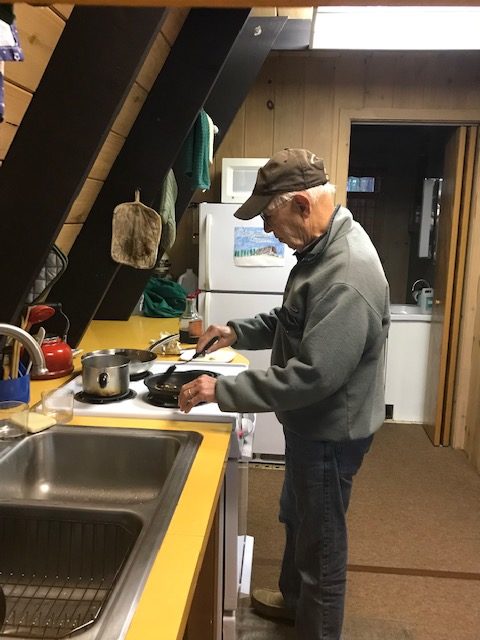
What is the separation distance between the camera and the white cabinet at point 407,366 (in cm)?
411

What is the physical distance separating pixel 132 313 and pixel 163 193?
0.91m

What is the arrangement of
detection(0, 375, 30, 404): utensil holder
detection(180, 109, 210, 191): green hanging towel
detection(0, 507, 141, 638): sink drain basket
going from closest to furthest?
detection(0, 507, 141, 638): sink drain basket
detection(0, 375, 30, 404): utensil holder
detection(180, 109, 210, 191): green hanging towel

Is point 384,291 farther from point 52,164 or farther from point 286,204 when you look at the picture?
point 52,164

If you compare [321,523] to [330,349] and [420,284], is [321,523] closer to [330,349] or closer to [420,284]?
[330,349]

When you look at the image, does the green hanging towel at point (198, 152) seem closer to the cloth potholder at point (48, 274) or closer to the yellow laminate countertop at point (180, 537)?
the cloth potholder at point (48, 274)

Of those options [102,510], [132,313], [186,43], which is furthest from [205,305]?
[102,510]

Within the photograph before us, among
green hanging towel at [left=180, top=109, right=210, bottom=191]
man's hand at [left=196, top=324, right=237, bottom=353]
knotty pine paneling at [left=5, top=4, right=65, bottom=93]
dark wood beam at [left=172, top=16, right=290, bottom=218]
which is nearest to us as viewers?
knotty pine paneling at [left=5, top=4, right=65, bottom=93]

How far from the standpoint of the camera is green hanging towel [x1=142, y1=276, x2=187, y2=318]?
11.2 ft

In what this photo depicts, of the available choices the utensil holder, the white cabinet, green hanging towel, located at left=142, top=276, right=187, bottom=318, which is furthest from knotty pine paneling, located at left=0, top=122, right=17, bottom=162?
the white cabinet

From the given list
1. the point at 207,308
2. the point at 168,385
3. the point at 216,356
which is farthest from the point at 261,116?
the point at 168,385

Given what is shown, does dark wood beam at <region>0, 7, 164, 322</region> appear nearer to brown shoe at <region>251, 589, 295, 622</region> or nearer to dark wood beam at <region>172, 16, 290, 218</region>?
dark wood beam at <region>172, 16, 290, 218</region>

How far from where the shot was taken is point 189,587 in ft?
3.13

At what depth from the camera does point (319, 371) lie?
→ 1.49m

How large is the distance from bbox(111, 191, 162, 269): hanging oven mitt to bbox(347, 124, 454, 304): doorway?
3234mm
